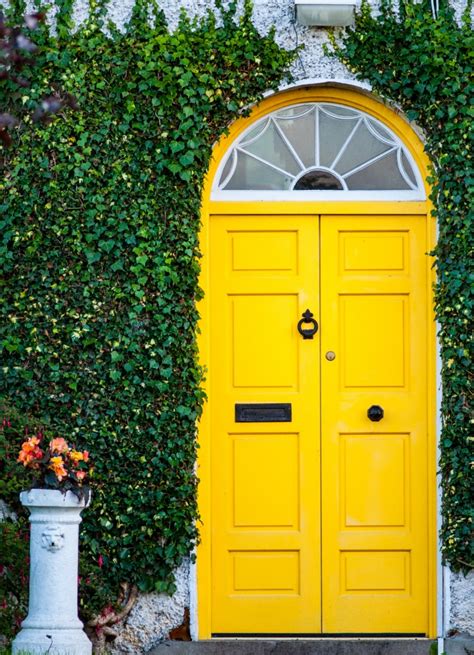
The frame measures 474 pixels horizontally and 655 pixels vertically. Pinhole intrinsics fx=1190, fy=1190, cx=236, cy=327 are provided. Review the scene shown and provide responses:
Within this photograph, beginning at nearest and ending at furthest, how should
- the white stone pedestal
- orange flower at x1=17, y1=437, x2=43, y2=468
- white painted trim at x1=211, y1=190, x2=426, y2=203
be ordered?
1. the white stone pedestal
2. orange flower at x1=17, y1=437, x2=43, y2=468
3. white painted trim at x1=211, y1=190, x2=426, y2=203

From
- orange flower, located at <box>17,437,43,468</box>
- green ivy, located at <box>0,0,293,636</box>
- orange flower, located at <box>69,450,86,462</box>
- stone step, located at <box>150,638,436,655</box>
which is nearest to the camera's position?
orange flower, located at <box>17,437,43,468</box>

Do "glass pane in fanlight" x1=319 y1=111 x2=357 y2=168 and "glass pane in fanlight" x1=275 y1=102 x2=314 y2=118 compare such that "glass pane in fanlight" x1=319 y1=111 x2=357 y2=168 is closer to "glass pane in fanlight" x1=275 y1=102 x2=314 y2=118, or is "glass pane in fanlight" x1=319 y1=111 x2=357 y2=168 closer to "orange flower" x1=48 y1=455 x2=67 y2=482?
"glass pane in fanlight" x1=275 y1=102 x2=314 y2=118

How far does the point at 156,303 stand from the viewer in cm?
687

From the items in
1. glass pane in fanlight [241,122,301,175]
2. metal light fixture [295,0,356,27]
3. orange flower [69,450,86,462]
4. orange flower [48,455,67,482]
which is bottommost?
orange flower [48,455,67,482]

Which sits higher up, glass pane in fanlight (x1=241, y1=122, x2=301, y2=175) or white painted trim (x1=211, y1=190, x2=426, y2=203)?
glass pane in fanlight (x1=241, y1=122, x2=301, y2=175)

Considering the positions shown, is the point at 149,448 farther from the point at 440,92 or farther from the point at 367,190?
the point at 440,92

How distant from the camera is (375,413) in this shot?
7000 millimetres

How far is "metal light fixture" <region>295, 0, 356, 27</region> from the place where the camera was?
6859mm

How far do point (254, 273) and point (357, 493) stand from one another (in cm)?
144

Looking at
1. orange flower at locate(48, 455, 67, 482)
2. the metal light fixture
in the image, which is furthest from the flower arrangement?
the metal light fixture

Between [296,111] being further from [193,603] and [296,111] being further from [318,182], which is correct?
[193,603]

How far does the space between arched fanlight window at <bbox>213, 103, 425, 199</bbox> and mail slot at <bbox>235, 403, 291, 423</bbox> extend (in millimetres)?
1265

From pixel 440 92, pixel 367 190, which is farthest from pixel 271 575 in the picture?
pixel 440 92

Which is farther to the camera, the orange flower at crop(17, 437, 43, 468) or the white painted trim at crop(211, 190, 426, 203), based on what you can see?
the white painted trim at crop(211, 190, 426, 203)
